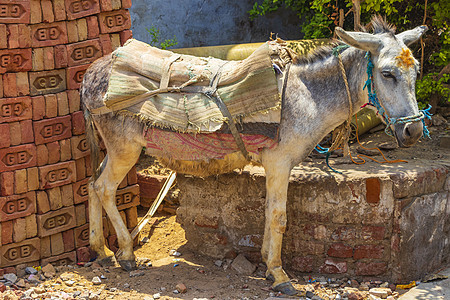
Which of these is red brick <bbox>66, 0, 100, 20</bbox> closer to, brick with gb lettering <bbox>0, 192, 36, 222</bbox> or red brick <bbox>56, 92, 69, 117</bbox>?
red brick <bbox>56, 92, 69, 117</bbox>

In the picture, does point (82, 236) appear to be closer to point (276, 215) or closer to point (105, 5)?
point (276, 215)

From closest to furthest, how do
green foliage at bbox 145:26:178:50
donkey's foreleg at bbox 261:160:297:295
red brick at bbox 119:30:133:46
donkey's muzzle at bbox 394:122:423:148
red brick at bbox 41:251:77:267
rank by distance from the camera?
donkey's muzzle at bbox 394:122:423:148 → donkey's foreleg at bbox 261:160:297:295 → red brick at bbox 41:251:77:267 → red brick at bbox 119:30:133:46 → green foliage at bbox 145:26:178:50

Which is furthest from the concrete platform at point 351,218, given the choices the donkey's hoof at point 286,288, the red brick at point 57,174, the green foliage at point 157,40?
the green foliage at point 157,40

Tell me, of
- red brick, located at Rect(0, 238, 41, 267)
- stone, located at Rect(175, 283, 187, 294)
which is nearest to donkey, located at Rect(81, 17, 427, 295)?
red brick, located at Rect(0, 238, 41, 267)

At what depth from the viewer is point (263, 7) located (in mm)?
8406

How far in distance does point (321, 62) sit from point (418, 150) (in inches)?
83.0

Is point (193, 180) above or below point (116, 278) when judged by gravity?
above

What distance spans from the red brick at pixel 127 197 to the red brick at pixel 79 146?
555mm

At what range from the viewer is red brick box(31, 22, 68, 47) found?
489cm

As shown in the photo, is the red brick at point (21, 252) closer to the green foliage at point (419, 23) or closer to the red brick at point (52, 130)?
the red brick at point (52, 130)

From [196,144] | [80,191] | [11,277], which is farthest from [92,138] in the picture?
[11,277]

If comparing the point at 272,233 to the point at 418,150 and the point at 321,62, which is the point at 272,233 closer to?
the point at 321,62

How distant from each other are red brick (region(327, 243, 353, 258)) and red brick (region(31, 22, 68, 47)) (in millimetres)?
3034

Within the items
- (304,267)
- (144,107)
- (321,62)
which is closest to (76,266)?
(144,107)
